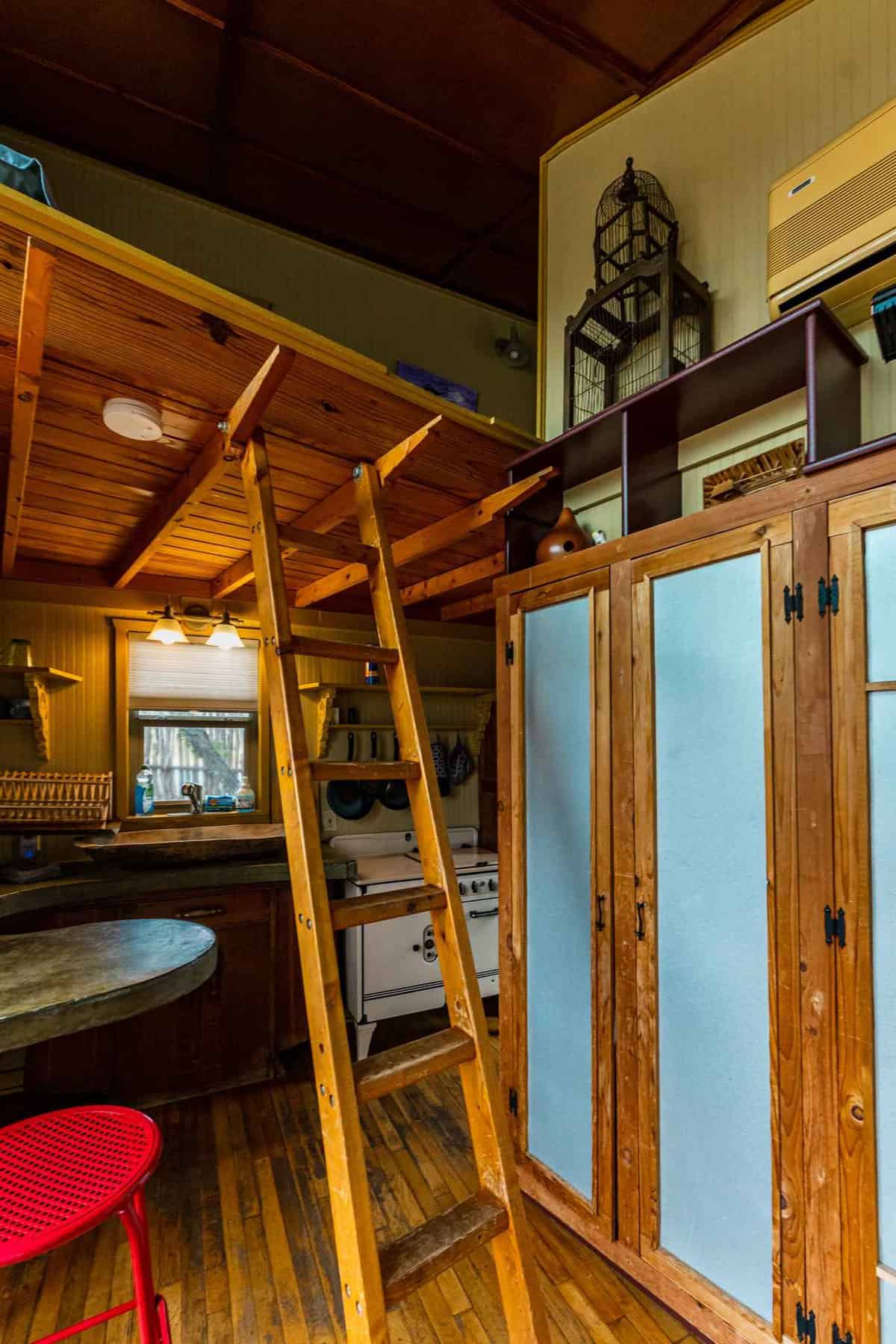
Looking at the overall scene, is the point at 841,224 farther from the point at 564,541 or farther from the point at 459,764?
the point at 459,764

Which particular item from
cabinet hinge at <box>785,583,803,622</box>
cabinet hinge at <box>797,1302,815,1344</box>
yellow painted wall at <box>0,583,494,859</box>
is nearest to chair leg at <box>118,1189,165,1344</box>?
cabinet hinge at <box>797,1302,815,1344</box>

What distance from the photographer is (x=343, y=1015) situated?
156cm

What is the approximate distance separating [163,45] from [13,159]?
1491 millimetres

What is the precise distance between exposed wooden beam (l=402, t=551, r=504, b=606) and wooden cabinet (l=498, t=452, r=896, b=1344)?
0.68 meters

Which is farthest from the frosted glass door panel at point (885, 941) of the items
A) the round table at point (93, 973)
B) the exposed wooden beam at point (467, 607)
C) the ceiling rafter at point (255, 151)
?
the ceiling rafter at point (255, 151)

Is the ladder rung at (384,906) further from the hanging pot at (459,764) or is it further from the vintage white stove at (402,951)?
the hanging pot at (459,764)

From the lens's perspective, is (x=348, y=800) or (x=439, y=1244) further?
(x=348, y=800)

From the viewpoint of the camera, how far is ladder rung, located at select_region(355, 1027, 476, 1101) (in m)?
1.38

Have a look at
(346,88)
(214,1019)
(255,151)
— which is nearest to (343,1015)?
(214,1019)

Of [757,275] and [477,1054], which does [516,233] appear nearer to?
[757,275]

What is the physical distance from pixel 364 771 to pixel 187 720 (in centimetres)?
248

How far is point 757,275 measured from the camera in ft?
6.77

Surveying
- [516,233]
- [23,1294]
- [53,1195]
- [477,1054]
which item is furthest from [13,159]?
[23,1294]

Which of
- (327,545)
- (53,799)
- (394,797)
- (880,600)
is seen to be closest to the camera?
(880,600)
